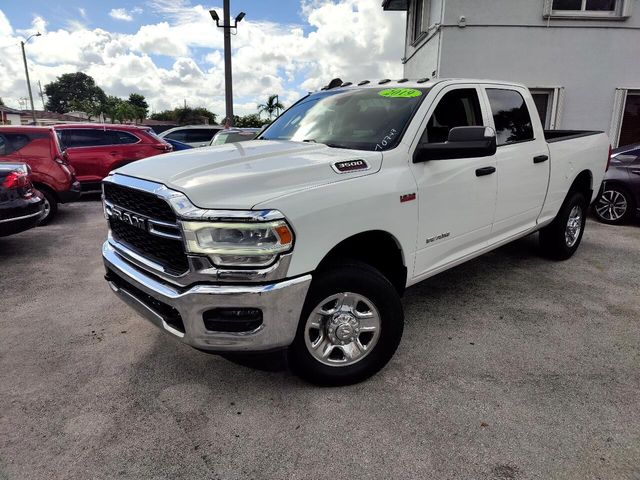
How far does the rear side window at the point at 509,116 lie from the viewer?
4008mm

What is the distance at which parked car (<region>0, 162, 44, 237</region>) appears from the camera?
556cm

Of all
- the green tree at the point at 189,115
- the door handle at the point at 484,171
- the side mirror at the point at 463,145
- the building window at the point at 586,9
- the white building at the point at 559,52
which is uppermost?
the building window at the point at 586,9

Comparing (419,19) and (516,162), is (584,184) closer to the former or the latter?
(516,162)

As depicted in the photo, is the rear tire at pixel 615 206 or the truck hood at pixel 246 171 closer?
the truck hood at pixel 246 171

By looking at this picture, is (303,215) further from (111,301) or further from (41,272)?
(41,272)

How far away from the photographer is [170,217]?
2.43m

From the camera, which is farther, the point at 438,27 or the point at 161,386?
the point at 438,27

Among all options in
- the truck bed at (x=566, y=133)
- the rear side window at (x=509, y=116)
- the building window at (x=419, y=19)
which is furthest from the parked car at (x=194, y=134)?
the rear side window at (x=509, y=116)

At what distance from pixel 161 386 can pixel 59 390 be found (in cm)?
61

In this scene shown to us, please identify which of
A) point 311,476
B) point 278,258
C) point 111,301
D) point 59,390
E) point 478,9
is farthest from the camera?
point 478,9

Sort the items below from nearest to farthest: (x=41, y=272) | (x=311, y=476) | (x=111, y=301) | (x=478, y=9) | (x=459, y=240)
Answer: (x=311, y=476), (x=459, y=240), (x=111, y=301), (x=41, y=272), (x=478, y=9)

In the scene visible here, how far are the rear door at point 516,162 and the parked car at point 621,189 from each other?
3.48m

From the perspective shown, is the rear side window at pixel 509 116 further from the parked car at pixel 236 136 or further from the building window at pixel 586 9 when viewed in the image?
the building window at pixel 586 9

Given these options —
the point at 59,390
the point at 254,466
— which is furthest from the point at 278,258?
the point at 59,390
